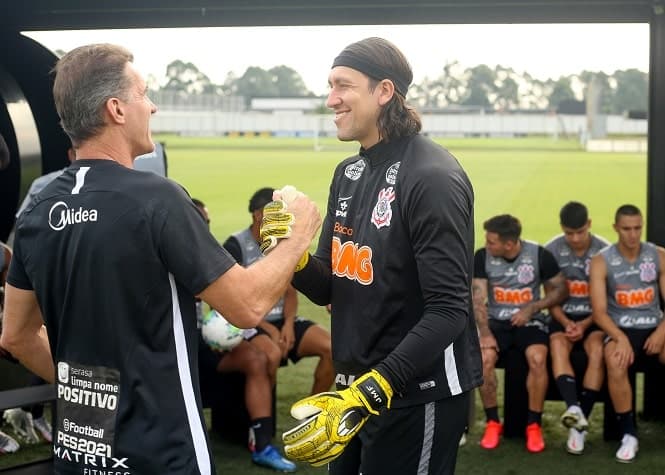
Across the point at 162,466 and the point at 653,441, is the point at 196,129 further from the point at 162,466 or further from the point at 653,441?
the point at 162,466

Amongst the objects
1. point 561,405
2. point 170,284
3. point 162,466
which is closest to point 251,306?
point 170,284

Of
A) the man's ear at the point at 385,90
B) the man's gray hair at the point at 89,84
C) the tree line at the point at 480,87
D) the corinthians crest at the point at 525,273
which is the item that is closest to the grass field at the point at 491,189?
the corinthians crest at the point at 525,273

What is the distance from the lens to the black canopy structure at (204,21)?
20.7 feet

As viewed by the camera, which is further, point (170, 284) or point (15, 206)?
point (15, 206)

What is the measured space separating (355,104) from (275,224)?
1.82 feet

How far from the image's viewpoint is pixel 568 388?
5.97m

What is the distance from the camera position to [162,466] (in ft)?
7.08

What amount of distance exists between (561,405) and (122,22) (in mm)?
4169

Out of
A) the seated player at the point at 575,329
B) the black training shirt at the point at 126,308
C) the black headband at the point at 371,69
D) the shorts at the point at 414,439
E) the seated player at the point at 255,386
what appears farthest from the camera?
the seated player at the point at 575,329

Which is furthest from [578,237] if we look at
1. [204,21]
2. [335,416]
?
[335,416]

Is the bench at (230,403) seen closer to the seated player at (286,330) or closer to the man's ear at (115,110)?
the seated player at (286,330)

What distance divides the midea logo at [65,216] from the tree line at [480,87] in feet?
201

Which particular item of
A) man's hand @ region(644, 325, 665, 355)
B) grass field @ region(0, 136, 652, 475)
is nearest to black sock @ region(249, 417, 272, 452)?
grass field @ region(0, 136, 652, 475)

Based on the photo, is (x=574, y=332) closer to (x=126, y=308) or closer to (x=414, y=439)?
(x=414, y=439)
